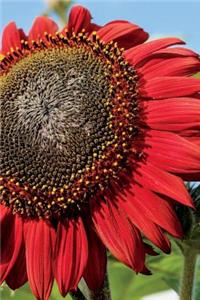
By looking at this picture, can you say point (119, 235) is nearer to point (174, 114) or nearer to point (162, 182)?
point (162, 182)

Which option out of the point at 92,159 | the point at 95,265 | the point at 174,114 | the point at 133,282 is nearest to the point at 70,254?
the point at 95,265

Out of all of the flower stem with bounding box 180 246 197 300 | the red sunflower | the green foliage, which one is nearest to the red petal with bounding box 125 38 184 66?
the red sunflower

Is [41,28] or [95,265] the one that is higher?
[41,28]

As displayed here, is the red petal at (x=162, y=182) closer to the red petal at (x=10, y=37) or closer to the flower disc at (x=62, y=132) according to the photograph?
the flower disc at (x=62, y=132)

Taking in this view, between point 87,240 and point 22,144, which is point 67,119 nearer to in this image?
point 22,144

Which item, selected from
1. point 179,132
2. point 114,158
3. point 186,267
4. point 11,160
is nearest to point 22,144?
point 11,160

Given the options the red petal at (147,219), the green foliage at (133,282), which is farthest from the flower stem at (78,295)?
the green foliage at (133,282)

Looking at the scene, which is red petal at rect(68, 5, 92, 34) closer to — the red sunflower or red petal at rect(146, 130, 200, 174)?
the red sunflower
